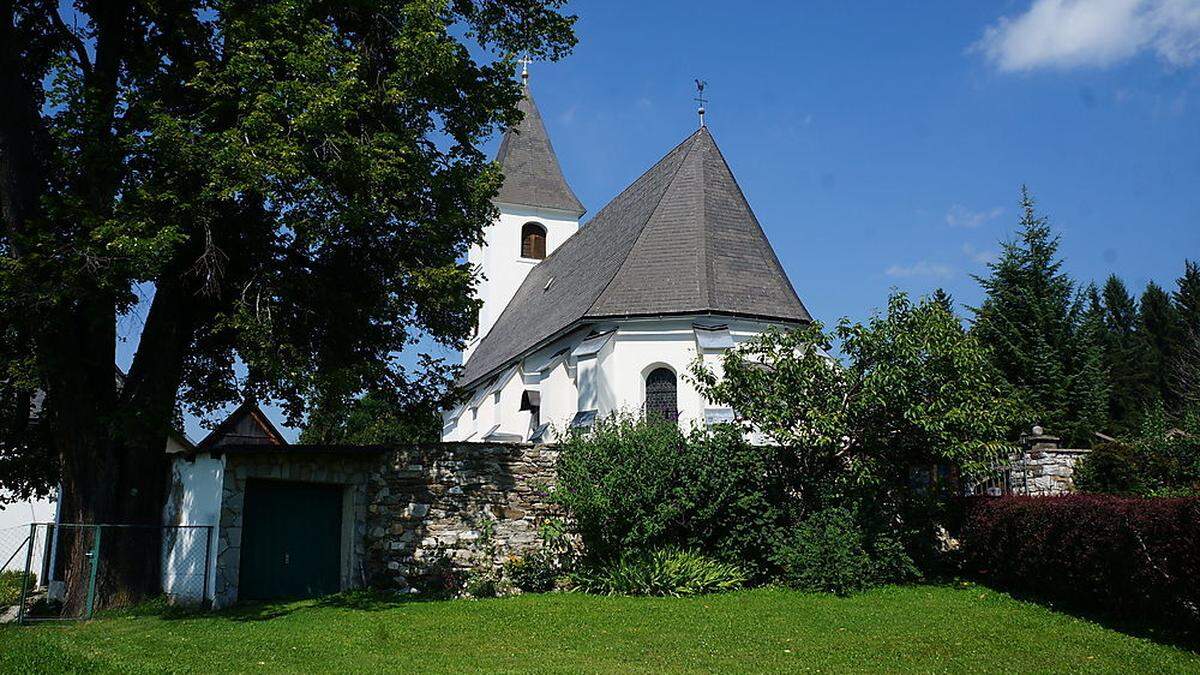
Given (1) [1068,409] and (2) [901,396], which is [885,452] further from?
(1) [1068,409]

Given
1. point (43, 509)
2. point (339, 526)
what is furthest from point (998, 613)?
point (43, 509)

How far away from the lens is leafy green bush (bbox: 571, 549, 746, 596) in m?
13.1

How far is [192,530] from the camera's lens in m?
13.8

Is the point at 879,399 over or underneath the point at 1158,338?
underneath

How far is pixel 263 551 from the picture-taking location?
46.4 ft

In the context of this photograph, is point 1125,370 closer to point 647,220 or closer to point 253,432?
point 647,220

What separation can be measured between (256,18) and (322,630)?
8.29 meters

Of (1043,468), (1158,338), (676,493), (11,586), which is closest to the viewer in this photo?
(676,493)

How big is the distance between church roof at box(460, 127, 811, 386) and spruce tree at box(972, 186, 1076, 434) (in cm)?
552

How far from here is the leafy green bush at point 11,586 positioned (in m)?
14.9

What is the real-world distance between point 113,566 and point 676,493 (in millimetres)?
8680

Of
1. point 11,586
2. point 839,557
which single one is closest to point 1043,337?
point 839,557

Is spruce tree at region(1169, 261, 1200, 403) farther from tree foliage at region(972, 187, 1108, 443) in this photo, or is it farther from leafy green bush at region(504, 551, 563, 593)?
leafy green bush at region(504, 551, 563, 593)

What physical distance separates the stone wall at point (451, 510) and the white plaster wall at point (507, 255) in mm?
21280
